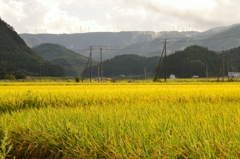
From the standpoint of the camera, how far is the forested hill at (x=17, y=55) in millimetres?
144500

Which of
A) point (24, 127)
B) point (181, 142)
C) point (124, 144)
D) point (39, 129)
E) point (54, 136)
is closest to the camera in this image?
point (181, 142)

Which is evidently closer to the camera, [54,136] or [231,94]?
Result: [54,136]

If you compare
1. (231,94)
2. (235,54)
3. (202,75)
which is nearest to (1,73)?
(202,75)

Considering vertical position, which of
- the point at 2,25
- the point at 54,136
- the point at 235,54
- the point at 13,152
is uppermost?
the point at 2,25

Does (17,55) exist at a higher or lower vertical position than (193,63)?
higher

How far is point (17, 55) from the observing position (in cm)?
15000

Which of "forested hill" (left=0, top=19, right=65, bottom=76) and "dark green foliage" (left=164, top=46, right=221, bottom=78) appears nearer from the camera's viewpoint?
"dark green foliage" (left=164, top=46, right=221, bottom=78)

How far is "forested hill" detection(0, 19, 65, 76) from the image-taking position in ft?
474

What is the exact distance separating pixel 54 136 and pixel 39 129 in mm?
373

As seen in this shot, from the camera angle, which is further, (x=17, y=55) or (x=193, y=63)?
(x=17, y=55)

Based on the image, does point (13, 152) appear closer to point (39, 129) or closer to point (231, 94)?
point (39, 129)

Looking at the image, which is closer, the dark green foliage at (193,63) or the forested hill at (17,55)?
the dark green foliage at (193,63)

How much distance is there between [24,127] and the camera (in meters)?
4.88

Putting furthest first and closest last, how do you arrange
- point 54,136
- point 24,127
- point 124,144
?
point 24,127 → point 54,136 → point 124,144
